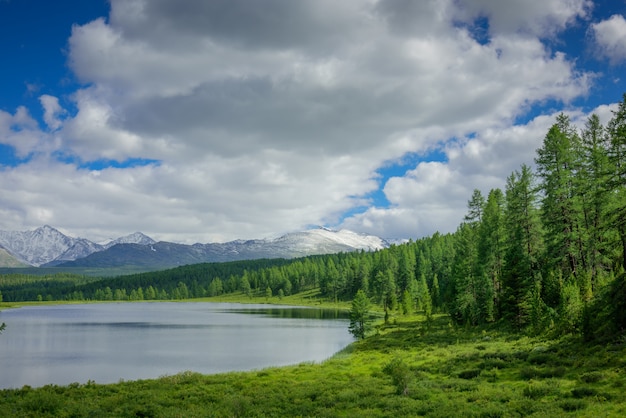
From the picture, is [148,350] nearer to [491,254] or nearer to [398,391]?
[398,391]

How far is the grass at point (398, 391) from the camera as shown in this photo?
25578 mm

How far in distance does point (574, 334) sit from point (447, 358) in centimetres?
1197

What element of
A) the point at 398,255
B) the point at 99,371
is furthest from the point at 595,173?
the point at 398,255

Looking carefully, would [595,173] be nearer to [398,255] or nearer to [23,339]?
[23,339]

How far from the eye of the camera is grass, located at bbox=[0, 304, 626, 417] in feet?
83.9

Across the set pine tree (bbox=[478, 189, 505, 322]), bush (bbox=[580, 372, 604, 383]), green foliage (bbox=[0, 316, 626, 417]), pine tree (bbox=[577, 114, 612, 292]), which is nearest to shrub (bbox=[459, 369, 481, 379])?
green foliage (bbox=[0, 316, 626, 417])

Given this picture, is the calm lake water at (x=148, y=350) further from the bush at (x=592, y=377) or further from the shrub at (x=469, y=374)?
the bush at (x=592, y=377)

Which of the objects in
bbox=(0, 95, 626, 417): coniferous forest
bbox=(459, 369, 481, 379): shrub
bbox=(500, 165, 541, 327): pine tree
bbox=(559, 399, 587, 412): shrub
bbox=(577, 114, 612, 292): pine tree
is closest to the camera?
bbox=(559, 399, 587, 412): shrub

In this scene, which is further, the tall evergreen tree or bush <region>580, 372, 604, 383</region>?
the tall evergreen tree

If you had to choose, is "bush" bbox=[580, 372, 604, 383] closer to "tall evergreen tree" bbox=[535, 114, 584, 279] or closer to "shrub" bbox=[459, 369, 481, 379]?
"shrub" bbox=[459, 369, 481, 379]

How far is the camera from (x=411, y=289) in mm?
140125

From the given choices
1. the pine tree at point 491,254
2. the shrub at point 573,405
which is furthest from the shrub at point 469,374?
the pine tree at point 491,254

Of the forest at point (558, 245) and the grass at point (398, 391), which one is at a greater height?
the forest at point (558, 245)

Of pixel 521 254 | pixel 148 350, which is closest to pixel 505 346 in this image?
pixel 521 254
